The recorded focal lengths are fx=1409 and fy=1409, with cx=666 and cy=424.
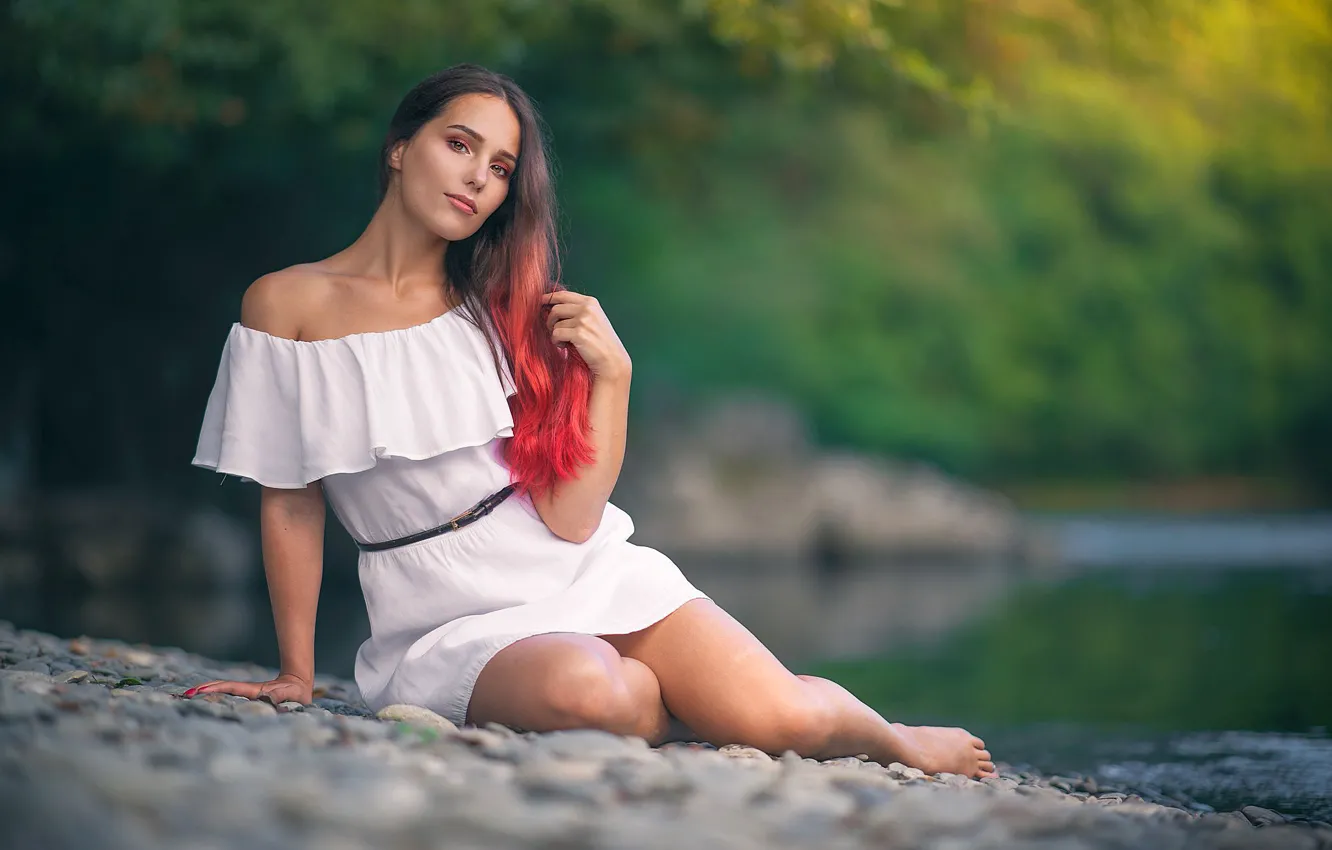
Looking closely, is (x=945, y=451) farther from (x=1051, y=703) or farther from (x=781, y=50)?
(x=1051, y=703)

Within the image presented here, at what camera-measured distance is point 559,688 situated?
6.81 ft

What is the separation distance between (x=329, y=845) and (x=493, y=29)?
581cm

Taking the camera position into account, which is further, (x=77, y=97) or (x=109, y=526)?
(x=109, y=526)

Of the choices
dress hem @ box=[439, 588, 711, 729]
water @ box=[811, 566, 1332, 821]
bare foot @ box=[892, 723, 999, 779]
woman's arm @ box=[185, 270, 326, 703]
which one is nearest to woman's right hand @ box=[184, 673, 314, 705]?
woman's arm @ box=[185, 270, 326, 703]

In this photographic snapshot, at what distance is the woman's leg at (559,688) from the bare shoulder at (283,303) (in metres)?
0.67

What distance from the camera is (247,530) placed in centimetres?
861

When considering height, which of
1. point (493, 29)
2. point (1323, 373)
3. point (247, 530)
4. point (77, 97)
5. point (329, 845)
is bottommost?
point (329, 845)

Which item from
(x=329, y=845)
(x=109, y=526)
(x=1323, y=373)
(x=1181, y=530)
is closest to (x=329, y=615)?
(x=109, y=526)

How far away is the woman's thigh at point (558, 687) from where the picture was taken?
2080mm

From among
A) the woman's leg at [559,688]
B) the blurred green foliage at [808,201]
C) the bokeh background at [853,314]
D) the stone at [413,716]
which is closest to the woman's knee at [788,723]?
the woman's leg at [559,688]

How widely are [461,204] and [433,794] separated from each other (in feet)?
3.78

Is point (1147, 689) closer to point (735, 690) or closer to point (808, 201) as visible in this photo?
point (735, 690)

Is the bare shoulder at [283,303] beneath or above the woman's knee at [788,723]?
above

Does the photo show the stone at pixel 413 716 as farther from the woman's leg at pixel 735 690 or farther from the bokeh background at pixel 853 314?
the bokeh background at pixel 853 314
